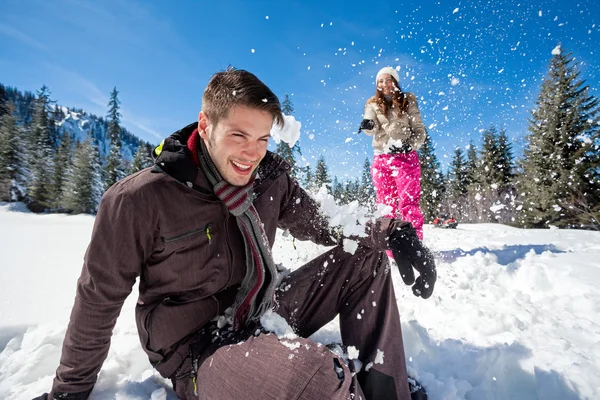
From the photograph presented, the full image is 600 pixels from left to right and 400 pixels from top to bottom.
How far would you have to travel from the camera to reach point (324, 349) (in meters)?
1.17

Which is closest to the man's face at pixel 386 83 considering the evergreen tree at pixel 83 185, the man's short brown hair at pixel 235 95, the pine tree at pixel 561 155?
the man's short brown hair at pixel 235 95

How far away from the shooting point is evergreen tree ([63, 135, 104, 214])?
2905 centimetres

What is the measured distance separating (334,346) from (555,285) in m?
2.91

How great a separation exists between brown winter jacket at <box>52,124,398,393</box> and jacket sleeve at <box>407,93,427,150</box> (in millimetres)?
3489

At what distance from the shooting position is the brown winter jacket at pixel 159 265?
1.34 meters

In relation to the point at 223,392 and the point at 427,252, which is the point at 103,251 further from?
the point at 427,252

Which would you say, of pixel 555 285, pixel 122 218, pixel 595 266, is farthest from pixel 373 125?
pixel 122 218

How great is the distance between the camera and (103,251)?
1.33m

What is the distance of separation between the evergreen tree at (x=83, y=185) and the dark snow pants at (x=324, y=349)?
33909 mm

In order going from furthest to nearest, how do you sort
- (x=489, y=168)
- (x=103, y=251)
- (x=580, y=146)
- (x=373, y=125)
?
(x=489, y=168)
(x=580, y=146)
(x=373, y=125)
(x=103, y=251)

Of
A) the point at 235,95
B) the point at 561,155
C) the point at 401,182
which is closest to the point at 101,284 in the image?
the point at 235,95

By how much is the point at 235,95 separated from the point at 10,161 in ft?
138

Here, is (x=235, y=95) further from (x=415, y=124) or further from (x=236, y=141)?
(x=415, y=124)

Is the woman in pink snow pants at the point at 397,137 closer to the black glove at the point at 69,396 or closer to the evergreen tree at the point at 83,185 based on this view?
the black glove at the point at 69,396
